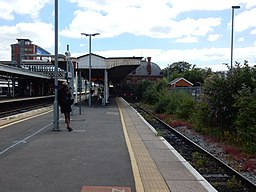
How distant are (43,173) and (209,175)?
363cm

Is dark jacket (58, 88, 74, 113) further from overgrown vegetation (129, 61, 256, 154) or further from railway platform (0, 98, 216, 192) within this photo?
overgrown vegetation (129, 61, 256, 154)

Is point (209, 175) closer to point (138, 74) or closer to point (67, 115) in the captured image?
point (67, 115)

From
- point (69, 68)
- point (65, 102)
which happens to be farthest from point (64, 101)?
point (69, 68)

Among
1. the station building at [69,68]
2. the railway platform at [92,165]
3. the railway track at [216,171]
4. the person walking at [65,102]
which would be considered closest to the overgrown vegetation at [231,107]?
the railway track at [216,171]

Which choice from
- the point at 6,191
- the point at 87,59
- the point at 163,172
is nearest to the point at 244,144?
the point at 163,172

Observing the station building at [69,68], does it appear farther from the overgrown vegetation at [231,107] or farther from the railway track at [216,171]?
the railway track at [216,171]

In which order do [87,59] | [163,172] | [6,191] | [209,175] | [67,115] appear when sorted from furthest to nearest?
[87,59], [67,115], [209,175], [163,172], [6,191]

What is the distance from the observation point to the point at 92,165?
293 inches

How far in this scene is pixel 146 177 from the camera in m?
6.58

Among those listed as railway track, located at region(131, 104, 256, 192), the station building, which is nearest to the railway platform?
railway track, located at region(131, 104, 256, 192)

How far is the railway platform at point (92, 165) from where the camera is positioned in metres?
5.91

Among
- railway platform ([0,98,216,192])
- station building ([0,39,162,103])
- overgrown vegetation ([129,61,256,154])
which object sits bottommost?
railway platform ([0,98,216,192])

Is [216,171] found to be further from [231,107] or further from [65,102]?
[65,102]

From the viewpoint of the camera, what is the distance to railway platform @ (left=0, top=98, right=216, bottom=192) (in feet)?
19.4
